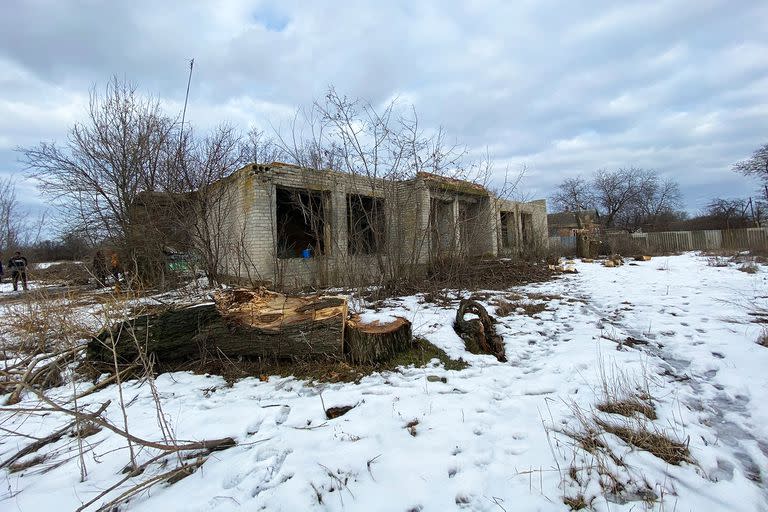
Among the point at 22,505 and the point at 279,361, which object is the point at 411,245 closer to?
the point at 279,361

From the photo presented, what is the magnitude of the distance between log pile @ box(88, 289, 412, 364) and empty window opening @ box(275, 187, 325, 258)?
3.20 m

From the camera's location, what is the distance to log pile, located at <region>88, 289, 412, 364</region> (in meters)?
3.61

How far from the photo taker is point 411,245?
738 centimetres

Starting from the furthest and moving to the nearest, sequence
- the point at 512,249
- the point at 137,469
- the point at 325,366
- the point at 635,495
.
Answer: the point at 512,249
the point at 325,366
the point at 137,469
the point at 635,495

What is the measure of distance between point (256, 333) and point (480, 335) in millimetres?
2559

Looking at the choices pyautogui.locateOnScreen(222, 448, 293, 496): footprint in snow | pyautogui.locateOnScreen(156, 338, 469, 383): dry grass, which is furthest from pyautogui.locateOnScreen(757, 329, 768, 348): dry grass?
pyautogui.locateOnScreen(222, 448, 293, 496): footprint in snow

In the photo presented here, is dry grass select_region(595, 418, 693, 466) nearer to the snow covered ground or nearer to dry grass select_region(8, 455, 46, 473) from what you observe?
the snow covered ground

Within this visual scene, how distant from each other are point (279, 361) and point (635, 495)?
313 centimetres

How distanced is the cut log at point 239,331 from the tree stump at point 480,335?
5.21 ft

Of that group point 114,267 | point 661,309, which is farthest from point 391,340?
point 114,267

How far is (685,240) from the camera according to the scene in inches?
913

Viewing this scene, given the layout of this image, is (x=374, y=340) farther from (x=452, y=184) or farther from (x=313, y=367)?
(x=452, y=184)

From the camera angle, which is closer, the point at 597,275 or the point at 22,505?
the point at 22,505

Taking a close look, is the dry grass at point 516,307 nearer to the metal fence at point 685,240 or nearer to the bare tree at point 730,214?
the metal fence at point 685,240
